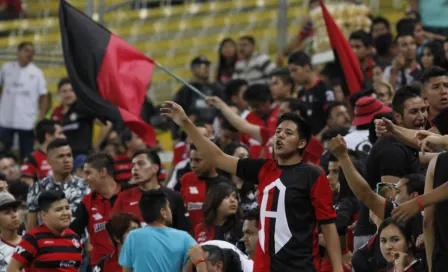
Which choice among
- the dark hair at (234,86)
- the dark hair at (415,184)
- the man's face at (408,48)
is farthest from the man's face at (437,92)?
the dark hair at (234,86)

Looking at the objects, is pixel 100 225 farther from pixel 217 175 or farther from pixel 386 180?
pixel 386 180

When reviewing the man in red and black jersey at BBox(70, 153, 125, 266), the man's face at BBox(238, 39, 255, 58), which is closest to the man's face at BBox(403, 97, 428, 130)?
the man in red and black jersey at BBox(70, 153, 125, 266)

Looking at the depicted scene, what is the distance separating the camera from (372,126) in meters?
11.0

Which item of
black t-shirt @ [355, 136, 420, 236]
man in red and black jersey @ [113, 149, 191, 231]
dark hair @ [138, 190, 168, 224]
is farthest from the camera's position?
man in red and black jersey @ [113, 149, 191, 231]

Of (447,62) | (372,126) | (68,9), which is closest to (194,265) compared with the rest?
(372,126)

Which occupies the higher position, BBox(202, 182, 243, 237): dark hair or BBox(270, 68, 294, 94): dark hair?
BBox(270, 68, 294, 94): dark hair

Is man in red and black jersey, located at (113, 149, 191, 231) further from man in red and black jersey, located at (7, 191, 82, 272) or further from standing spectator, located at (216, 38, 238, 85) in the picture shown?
standing spectator, located at (216, 38, 238, 85)

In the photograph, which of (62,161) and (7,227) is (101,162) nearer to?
(62,161)

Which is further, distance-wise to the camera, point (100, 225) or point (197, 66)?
point (197, 66)

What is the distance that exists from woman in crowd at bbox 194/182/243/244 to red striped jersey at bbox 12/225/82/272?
3.57ft

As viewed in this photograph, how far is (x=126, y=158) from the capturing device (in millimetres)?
14703

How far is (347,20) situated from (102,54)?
15.7ft

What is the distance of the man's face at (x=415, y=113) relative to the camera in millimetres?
10016

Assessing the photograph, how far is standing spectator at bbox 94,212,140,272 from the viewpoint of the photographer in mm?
11016
